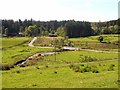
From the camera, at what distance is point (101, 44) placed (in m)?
152

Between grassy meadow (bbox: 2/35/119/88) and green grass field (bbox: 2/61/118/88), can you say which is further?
grassy meadow (bbox: 2/35/119/88)

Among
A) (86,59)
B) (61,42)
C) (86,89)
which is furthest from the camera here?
(61,42)

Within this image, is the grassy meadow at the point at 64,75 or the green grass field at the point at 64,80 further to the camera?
the grassy meadow at the point at 64,75

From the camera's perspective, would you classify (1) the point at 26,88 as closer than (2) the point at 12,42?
Yes

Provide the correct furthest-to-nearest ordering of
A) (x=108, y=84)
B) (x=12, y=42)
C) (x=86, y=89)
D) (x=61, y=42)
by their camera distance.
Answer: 1. (x=12, y=42)
2. (x=61, y=42)
3. (x=108, y=84)
4. (x=86, y=89)

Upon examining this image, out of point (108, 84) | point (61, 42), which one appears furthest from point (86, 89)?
point (61, 42)

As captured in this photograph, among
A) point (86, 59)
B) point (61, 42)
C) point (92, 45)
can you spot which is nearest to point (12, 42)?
point (61, 42)

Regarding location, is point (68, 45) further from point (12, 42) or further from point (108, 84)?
point (108, 84)

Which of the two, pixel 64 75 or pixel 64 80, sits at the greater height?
pixel 64 80

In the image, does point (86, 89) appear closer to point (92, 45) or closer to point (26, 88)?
point (26, 88)

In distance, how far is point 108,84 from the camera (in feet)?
88.8

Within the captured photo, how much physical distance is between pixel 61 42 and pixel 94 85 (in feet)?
404

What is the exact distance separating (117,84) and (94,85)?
2330 millimetres

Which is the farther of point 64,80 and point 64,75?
point 64,75
